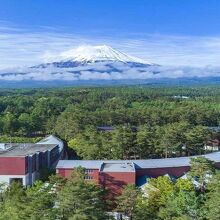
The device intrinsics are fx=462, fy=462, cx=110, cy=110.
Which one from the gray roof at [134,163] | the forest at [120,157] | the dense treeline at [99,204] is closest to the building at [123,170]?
the gray roof at [134,163]

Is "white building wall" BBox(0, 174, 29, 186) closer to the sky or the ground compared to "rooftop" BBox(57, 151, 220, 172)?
closer to the ground

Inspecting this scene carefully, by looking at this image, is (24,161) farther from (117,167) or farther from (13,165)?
(117,167)

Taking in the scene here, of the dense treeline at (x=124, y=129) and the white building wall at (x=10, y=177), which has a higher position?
the dense treeline at (x=124, y=129)

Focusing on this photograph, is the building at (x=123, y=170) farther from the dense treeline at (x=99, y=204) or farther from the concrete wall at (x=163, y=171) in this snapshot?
the dense treeline at (x=99, y=204)

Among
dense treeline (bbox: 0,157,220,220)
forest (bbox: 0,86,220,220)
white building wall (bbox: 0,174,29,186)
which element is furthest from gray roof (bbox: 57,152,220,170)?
dense treeline (bbox: 0,157,220,220)

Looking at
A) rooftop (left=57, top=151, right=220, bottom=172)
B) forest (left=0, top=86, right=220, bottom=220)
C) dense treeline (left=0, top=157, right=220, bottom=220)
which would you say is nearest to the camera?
dense treeline (left=0, top=157, right=220, bottom=220)

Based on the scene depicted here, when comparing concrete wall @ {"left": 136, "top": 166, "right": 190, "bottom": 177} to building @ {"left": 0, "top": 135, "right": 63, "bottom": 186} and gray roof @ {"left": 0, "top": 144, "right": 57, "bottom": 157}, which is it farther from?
gray roof @ {"left": 0, "top": 144, "right": 57, "bottom": 157}

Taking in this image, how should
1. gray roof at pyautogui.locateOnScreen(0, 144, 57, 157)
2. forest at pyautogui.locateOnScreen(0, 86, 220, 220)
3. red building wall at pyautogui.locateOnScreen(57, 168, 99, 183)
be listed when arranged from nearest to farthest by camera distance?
forest at pyautogui.locateOnScreen(0, 86, 220, 220), red building wall at pyautogui.locateOnScreen(57, 168, 99, 183), gray roof at pyautogui.locateOnScreen(0, 144, 57, 157)
